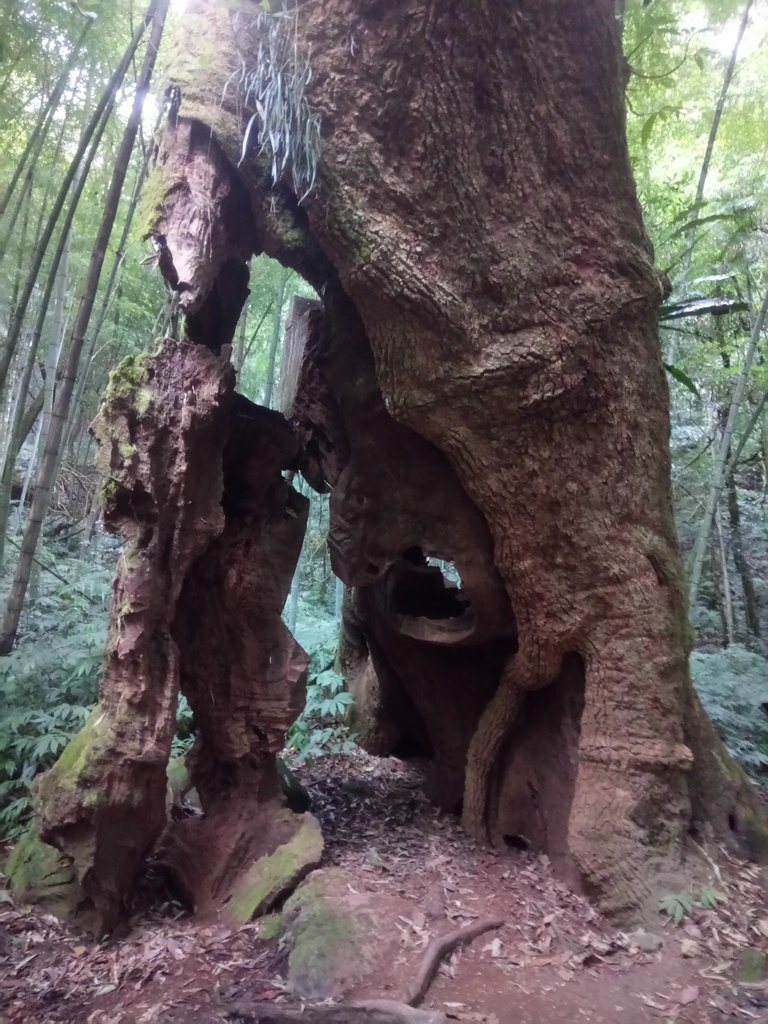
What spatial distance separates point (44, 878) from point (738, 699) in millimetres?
6050

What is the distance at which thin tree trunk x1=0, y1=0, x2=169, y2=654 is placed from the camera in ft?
15.2

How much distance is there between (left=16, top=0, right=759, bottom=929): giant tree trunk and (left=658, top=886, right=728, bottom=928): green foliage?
10 cm

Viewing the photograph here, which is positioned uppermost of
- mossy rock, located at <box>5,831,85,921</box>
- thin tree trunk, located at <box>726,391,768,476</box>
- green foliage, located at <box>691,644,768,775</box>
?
thin tree trunk, located at <box>726,391,768,476</box>

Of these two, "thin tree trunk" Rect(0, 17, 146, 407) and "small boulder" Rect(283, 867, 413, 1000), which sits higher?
"thin tree trunk" Rect(0, 17, 146, 407)

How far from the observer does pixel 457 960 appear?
3.45m

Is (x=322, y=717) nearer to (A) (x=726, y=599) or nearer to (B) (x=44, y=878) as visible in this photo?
(B) (x=44, y=878)

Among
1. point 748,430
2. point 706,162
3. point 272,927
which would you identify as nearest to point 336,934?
point 272,927

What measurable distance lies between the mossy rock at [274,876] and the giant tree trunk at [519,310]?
161 centimetres

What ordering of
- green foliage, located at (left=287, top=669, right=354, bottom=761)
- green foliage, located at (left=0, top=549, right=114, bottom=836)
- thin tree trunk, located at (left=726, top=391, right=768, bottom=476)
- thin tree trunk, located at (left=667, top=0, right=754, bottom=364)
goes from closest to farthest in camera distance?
green foliage, located at (left=0, top=549, right=114, bottom=836)
green foliage, located at (left=287, top=669, right=354, bottom=761)
thin tree trunk, located at (left=667, top=0, right=754, bottom=364)
thin tree trunk, located at (left=726, top=391, right=768, bottom=476)

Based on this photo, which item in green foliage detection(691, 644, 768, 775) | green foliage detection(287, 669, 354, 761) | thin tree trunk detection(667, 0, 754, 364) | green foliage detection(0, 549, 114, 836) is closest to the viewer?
green foliage detection(0, 549, 114, 836)

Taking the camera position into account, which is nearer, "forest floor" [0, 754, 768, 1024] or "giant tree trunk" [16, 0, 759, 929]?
"forest floor" [0, 754, 768, 1024]

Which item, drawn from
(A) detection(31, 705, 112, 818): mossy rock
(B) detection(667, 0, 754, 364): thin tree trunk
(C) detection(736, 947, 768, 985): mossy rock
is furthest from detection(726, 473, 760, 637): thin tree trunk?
(A) detection(31, 705, 112, 818): mossy rock

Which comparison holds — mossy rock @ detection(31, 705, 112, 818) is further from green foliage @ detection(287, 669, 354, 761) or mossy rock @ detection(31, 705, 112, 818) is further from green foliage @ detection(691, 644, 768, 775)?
green foliage @ detection(691, 644, 768, 775)

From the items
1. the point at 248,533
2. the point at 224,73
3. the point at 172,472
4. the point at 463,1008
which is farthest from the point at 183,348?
the point at 463,1008
